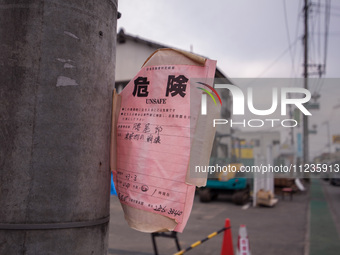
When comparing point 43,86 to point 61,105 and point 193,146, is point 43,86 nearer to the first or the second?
point 61,105

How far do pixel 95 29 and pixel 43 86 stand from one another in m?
0.36

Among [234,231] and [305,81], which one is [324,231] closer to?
[234,231]

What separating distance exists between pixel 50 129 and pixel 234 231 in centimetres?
844

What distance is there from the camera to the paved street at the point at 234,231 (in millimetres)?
6961

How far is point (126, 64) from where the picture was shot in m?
22.9

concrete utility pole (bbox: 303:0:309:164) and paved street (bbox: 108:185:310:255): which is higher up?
concrete utility pole (bbox: 303:0:309:164)

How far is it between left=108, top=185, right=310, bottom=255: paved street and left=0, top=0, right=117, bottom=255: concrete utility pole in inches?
219

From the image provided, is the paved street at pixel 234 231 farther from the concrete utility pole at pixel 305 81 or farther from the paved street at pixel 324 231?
the concrete utility pole at pixel 305 81

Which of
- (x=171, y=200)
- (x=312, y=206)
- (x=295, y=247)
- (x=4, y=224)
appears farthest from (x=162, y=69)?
(x=312, y=206)

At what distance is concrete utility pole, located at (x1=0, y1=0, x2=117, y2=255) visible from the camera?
4.08 ft

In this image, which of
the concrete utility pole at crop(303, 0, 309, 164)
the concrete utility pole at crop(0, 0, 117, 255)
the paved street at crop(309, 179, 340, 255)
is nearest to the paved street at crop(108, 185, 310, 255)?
the paved street at crop(309, 179, 340, 255)

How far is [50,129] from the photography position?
1.29 m

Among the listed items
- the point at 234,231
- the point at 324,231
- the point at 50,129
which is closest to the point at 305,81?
the point at 324,231

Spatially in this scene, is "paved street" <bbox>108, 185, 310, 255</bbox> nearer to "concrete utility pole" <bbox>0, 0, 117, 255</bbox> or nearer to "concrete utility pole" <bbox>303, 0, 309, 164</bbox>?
"concrete utility pole" <bbox>0, 0, 117, 255</bbox>
